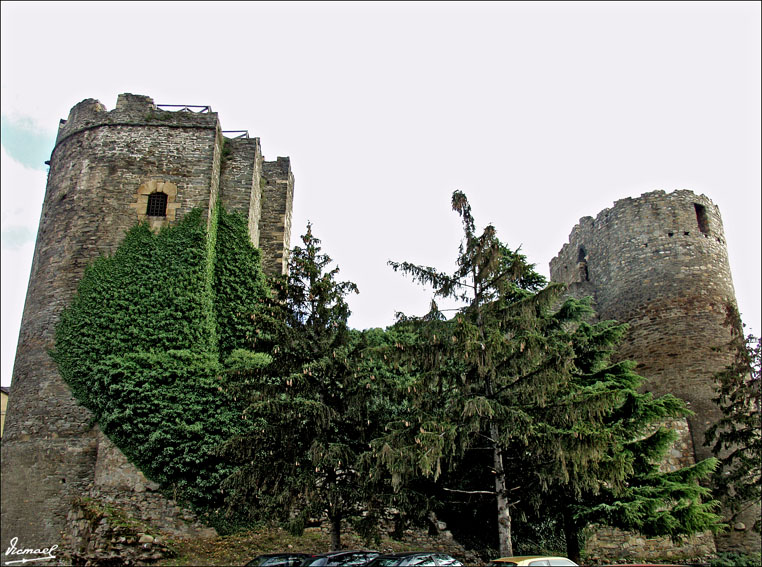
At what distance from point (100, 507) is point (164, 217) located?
8.82 metres

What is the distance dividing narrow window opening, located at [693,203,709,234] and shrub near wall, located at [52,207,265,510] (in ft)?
57.3

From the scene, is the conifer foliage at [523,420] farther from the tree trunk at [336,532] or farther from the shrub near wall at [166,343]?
the shrub near wall at [166,343]

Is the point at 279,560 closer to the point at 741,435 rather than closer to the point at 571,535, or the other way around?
the point at 571,535

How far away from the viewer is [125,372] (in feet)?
54.4

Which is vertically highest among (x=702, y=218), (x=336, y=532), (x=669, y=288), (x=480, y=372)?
(x=702, y=218)

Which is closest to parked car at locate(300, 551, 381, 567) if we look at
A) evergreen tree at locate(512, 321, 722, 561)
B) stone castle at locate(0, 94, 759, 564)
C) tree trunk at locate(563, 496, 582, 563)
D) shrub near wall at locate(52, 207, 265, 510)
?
evergreen tree at locate(512, 321, 722, 561)

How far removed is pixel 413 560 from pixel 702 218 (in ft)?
65.3

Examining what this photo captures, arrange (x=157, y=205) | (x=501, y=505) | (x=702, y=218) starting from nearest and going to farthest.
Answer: (x=501, y=505) < (x=157, y=205) < (x=702, y=218)

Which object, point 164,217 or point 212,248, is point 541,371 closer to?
point 212,248

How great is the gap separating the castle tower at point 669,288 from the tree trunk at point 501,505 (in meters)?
11.9

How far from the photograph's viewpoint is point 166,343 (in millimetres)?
17453

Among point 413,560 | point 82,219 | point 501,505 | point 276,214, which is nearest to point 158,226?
point 82,219

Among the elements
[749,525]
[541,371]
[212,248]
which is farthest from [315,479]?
[749,525]

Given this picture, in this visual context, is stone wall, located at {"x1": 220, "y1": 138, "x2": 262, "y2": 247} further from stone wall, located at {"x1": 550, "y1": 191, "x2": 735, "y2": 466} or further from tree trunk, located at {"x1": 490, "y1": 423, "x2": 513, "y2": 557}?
stone wall, located at {"x1": 550, "y1": 191, "x2": 735, "y2": 466}
